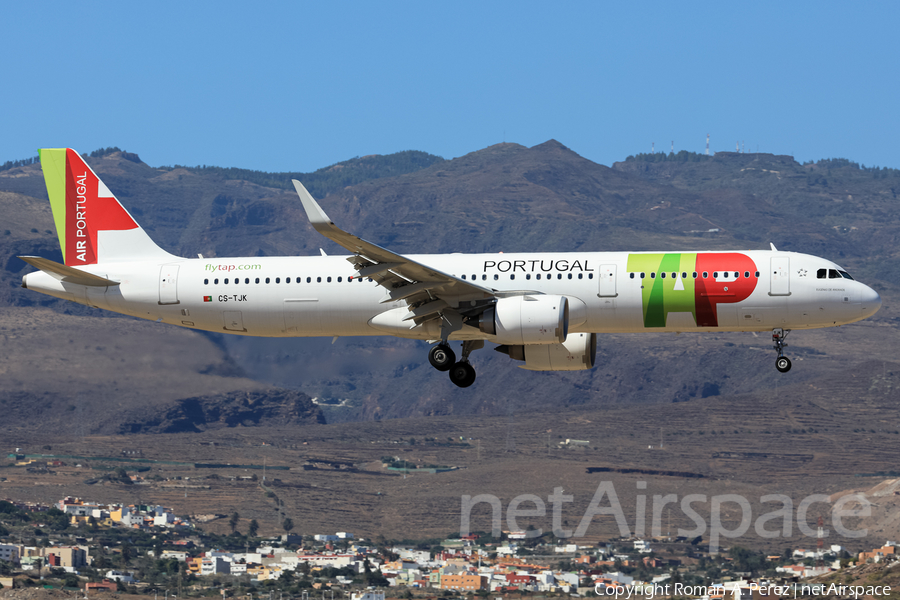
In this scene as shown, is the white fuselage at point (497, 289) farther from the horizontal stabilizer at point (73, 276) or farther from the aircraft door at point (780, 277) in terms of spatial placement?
the horizontal stabilizer at point (73, 276)

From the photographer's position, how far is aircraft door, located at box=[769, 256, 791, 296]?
48844mm

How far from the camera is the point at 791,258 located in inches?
1950

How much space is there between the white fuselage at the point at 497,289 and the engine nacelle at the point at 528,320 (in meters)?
1.16

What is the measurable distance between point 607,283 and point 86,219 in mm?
22917

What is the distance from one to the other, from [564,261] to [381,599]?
12784 centimetres

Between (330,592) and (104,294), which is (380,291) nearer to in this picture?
(104,294)

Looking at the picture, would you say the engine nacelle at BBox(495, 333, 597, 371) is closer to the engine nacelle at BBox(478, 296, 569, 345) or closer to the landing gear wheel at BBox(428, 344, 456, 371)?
the landing gear wheel at BBox(428, 344, 456, 371)

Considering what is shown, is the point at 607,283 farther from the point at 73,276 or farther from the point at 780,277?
the point at 73,276

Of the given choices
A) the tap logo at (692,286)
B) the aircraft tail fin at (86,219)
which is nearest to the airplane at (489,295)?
the tap logo at (692,286)

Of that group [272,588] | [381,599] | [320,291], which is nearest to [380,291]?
[320,291]

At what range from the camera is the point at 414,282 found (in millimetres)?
48750

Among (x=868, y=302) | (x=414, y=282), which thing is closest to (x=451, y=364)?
(x=414, y=282)

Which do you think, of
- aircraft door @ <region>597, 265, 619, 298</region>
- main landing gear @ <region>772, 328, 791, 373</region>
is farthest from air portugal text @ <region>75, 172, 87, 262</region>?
main landing gear @ <region>772, 328, 791, 373</region>

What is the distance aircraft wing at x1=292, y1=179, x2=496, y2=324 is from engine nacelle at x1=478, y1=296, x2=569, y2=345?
998mm
